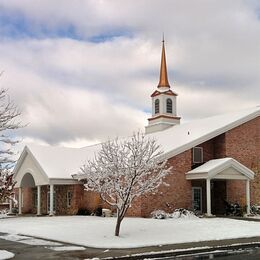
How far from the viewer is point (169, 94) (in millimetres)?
40219

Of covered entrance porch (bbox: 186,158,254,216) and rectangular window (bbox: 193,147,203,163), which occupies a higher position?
rectangular window (bbox: 193,147,203,163)

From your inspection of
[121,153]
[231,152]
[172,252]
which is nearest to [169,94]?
[231,152]

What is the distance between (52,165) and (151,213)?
32.6 feet

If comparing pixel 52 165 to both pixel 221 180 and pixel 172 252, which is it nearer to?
pixel 221 180

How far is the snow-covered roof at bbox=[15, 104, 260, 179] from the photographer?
97.8 ft

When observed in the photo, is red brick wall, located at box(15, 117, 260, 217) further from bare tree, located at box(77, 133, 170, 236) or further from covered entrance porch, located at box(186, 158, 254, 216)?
bare tree, located at box(77, 133, 170, 236)

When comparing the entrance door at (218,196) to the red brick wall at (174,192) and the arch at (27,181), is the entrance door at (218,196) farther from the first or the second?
the arch at (27,181)

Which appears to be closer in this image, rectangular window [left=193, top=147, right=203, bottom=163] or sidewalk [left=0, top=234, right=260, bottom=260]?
sidewalk [left=0, top=234, right=260, bottom=260]

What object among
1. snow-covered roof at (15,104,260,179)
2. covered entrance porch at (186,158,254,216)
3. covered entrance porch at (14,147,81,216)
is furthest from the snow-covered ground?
covered entrance porch at (14,147,81,216)

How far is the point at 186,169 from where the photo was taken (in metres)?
29.5

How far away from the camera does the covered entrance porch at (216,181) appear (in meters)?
28.2

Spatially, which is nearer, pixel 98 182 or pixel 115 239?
pixel 115 239

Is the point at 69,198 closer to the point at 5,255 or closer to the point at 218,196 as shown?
the point at 218,196

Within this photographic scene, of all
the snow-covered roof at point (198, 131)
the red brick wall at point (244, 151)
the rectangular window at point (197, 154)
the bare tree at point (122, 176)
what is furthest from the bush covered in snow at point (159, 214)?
the bare tree at point (122, 176)
